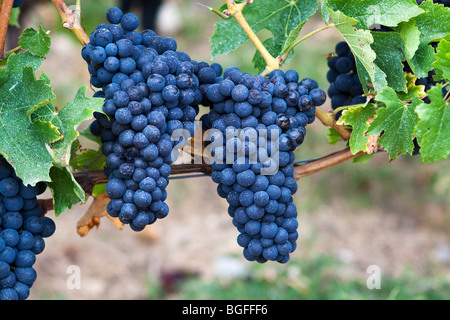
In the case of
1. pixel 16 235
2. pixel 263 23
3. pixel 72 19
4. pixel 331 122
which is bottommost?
pixel 16 235

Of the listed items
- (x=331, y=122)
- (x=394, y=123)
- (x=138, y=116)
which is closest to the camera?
(x=138, y=116)

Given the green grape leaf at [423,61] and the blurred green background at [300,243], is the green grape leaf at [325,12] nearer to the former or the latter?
the green grape leaf at [423,61]

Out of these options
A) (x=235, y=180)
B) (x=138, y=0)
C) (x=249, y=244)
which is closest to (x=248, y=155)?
(x=235, y=180)

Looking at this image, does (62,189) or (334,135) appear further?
(334,135)

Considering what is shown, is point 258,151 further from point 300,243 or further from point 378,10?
point 300,243

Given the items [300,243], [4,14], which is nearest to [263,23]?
[4,14]

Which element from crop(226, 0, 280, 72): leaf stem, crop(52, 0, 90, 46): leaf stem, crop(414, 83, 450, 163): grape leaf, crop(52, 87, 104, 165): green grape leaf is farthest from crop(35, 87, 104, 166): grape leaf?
crop(414, 83, 450, 163): grape leaf

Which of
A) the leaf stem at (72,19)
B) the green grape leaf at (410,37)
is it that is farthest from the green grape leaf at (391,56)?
the leaf stem at (72,19)
